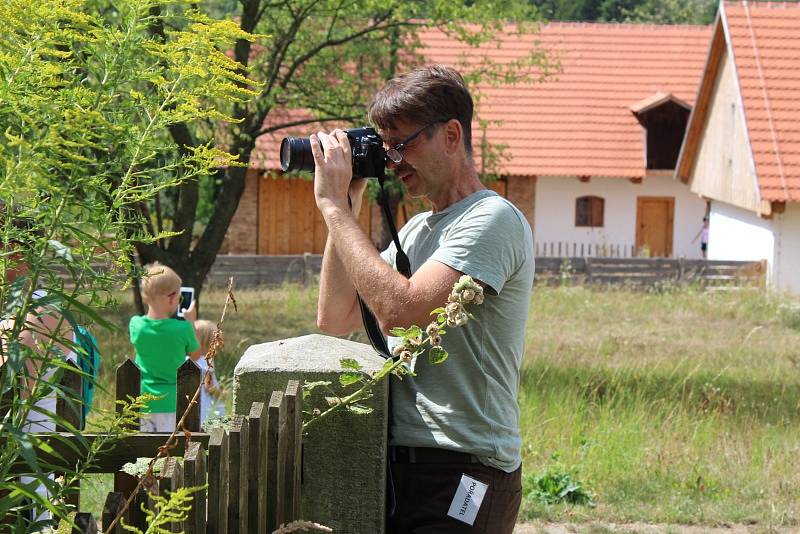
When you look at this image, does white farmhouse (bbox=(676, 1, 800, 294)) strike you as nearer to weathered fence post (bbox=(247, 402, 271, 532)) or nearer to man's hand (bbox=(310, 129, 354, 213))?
man's hand (bbox=(310, 129, 354, 213))

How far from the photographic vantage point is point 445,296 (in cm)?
260

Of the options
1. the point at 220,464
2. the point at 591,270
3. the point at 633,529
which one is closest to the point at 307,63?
the point at 633,529

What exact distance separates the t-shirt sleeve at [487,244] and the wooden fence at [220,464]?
1.66ft

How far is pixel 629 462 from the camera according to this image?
6766 mm

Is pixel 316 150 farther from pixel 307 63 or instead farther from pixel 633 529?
pixel 307 63

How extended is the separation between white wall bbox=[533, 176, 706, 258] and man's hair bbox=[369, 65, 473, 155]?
2647 cm

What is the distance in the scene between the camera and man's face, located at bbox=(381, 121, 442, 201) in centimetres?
281

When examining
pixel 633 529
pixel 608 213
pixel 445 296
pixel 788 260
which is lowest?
pixel 633 529

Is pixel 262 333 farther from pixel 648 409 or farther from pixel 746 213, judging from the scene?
pixel 746 213

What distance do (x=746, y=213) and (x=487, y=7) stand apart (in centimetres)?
1243

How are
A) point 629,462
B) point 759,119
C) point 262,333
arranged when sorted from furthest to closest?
point 759,119 < point 262,333 < point 629,462

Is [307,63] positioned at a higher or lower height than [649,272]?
higher

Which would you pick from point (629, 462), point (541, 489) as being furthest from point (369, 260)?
point (629, 462)

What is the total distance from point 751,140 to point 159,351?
1926 cm
